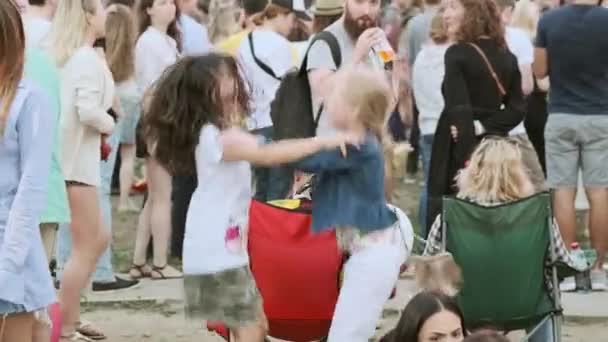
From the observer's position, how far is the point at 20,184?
16.7 ft

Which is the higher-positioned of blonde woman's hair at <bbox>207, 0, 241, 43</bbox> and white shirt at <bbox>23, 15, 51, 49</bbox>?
blonde woman's hair at <bbox>207, 0, 241, 43</bbox>

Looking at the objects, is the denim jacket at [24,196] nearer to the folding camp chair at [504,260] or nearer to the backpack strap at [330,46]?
the folding camp chair at [504,260]

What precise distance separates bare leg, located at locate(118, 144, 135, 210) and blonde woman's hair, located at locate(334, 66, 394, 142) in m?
5.75

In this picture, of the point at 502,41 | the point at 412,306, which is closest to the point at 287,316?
the point at 412,306

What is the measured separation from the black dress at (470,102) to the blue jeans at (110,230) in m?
1.91

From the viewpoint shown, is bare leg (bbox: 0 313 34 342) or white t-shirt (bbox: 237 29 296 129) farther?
white t-shirt (bbox: 237 29 296 129)

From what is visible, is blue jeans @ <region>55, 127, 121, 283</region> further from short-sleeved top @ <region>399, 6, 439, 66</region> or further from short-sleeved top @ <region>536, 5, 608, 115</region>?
short-sleeved top @ <region>399, 6, 439, 66</region>

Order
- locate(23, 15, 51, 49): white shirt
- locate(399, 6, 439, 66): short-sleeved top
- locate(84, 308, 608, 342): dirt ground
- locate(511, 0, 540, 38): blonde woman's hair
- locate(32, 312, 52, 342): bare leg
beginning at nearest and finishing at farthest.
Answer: locate(32, 312, 52, 342): bare leg < locate(23, 15, 51, 49): white shirt < locate(84, 308, 608, 342): dirt ground < locate(399, 6, 439, 66): short-sleeved top < locate(511, 0, 540, 38): blonde woman's hair

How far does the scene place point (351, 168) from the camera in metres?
5.97

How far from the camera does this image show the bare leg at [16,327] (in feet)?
16.9

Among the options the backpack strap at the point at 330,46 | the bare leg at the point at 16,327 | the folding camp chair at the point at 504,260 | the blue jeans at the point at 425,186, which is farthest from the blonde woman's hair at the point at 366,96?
the blue jeans at the point at 425,186

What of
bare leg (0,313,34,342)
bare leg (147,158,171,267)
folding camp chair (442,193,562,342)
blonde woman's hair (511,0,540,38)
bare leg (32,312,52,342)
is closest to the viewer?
bare leg (0,313,34,342)

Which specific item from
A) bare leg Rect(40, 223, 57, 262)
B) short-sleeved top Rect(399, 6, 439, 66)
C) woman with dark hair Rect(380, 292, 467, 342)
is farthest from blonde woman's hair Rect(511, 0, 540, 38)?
woman with dark hair Rect(380, 292, 467, 342)

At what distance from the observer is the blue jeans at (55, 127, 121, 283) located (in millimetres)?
9156
